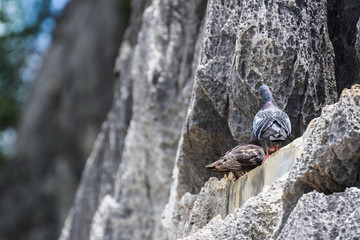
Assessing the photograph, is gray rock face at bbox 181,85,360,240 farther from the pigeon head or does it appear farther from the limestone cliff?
the pigeon head

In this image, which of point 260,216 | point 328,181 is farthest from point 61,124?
point 328,181

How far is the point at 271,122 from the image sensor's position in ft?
15.9

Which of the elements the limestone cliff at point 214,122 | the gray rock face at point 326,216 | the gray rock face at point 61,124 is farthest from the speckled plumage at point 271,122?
the gray rock face at point 61,124

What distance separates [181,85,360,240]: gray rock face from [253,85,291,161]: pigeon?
58cm

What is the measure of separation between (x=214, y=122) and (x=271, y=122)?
1.35m

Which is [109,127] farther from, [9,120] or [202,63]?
[9,120]

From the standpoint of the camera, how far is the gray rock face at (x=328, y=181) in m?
3.62

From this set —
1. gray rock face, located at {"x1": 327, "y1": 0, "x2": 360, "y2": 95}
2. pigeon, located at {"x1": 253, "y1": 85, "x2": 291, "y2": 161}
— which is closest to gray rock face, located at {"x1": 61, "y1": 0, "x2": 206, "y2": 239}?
gray rock face, located at {"x1": 327, "y1": 0, "x2": 360, "y2": 95}

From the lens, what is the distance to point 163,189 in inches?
332

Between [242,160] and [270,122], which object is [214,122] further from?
[270,122]

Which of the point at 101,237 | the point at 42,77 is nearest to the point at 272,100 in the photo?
the point at 101,237

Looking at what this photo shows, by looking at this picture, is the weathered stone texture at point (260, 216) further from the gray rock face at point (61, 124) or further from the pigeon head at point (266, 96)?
the gray rock face at point (61, 124)

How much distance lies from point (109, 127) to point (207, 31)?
4.18 meters

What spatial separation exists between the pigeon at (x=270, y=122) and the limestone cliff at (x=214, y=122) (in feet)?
0.78
